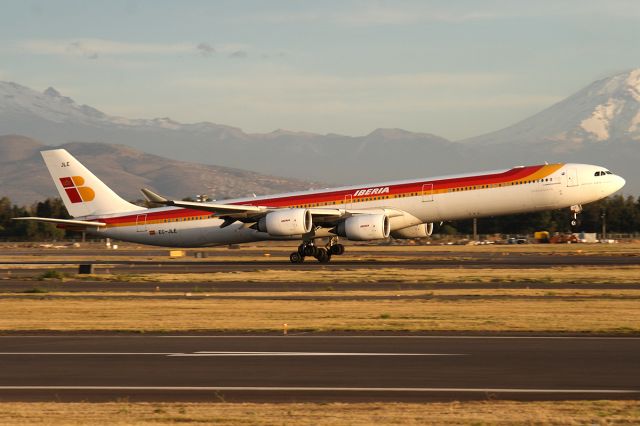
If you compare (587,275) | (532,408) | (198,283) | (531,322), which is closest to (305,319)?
(531,322)

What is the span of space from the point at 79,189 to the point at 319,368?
148 feet

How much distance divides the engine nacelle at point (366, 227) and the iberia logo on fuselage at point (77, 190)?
16.8 meters

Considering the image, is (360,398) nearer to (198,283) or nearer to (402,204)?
(198,283)

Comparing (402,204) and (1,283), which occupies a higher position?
(402,204)

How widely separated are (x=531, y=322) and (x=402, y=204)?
2895 cm

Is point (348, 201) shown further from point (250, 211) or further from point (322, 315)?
point (322, 315)

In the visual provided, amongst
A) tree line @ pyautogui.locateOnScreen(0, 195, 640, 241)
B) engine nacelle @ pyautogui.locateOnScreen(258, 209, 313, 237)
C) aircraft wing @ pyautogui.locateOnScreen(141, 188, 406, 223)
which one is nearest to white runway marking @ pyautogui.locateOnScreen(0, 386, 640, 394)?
engine nacelle @ pyautogui.locateOnScreen(258, 209, 313, 237)

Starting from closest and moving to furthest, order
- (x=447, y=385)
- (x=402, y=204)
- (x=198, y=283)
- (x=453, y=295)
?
(x=447, y=385)
(x=453, y=295)
(x=198, y=283)
(x=402, y=204)

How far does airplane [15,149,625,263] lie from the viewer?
51.1m

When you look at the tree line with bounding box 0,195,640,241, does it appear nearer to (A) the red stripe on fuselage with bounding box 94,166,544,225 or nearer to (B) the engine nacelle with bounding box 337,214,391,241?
(A) the red stripe on fuselage with bounding box 94,166,544,225

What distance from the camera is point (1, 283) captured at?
41.2 meters

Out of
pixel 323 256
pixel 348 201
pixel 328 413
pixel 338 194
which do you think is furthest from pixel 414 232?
pixel 328 413

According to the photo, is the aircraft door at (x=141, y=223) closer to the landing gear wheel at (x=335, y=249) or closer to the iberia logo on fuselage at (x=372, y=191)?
the landing gear wheel at (x=335, y=249)

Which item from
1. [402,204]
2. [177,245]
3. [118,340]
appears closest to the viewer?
[118,340]
